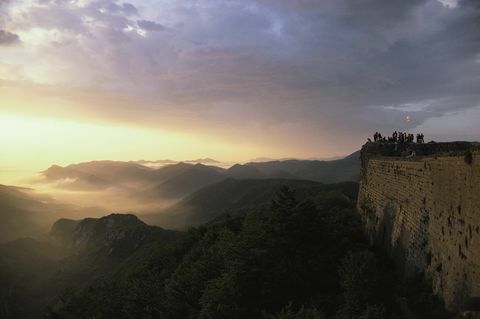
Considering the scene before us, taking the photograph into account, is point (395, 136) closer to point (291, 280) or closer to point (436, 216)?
point (291, 280)

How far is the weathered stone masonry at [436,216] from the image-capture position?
1536 cm

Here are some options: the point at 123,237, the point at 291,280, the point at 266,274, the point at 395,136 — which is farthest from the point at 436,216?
the point at 123,237

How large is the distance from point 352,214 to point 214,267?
1571cm

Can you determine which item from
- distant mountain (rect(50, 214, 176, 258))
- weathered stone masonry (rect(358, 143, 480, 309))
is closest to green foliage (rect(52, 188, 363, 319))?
weathered stone masonry (rect(358, 143, 480, 309))

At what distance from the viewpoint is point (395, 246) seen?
85.3ft

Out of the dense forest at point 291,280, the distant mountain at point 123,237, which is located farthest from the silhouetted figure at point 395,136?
the distant mountain at point 123,237

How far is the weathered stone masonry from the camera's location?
50.4 ft

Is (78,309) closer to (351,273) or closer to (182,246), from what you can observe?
(182,246)

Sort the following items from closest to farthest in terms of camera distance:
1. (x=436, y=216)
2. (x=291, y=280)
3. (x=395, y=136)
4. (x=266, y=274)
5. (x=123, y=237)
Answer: (x=436, y=216), (x=291, y=280), (x=266, y=274), (x=395, y=136), (x=123, y=237)

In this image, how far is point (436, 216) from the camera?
19.2 metres

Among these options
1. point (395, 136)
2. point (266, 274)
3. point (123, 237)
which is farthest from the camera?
point (123, 237)

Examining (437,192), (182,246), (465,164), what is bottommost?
(182,246)

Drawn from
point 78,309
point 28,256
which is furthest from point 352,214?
point 28,256

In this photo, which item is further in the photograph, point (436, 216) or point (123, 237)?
point (123, 237)
